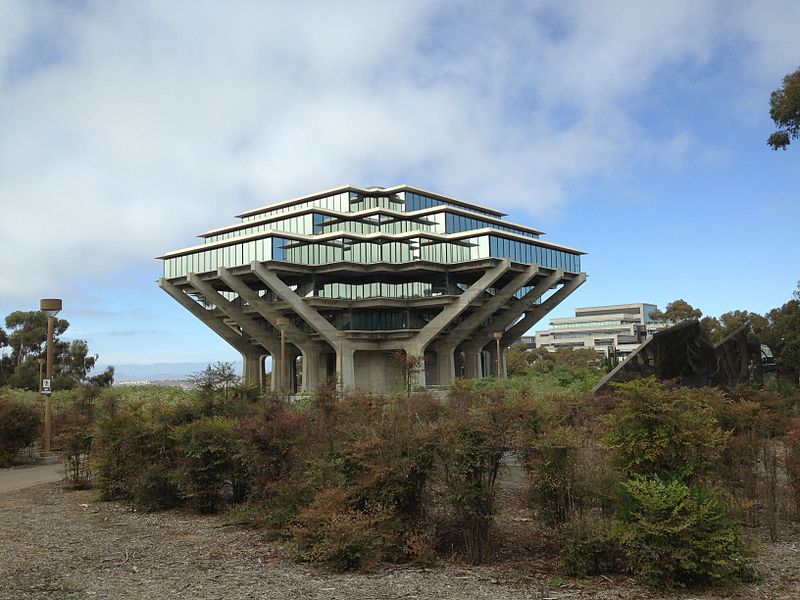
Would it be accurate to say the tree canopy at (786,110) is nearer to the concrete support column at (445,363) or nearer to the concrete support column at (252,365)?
the concrete support column at (445,363)

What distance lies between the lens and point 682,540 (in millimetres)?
6898

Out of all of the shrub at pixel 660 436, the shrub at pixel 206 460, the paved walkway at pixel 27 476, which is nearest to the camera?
the shrub at pixel 660 436

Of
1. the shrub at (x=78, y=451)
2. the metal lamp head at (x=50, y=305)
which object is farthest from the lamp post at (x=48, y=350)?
the shrub at (x=78, y=451)

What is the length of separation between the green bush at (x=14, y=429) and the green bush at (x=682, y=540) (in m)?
→ 18.1

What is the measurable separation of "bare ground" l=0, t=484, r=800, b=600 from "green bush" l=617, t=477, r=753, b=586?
0.65 ft

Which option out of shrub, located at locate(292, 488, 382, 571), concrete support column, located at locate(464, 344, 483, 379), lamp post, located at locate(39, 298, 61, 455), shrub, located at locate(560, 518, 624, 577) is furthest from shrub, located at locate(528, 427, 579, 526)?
concrete support column, located at locate(464, 344, 483, 379)

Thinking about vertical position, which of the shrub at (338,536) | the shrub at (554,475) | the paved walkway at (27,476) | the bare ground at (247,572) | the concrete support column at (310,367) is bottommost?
the paved walkway at (27,476)

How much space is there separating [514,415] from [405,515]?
1.89 m

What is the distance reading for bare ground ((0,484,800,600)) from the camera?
22.6 ft

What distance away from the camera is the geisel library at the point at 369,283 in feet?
188

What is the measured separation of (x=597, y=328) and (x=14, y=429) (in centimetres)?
14742

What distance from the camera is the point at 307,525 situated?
841 cm

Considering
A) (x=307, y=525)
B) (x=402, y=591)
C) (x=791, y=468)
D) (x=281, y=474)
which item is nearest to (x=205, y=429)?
(x=281, y=474)

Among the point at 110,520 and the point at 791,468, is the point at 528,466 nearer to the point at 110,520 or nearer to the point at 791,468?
the point at 791,468
